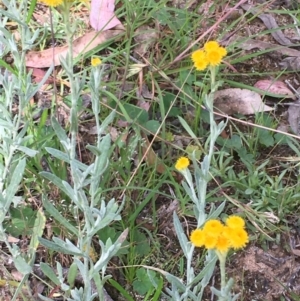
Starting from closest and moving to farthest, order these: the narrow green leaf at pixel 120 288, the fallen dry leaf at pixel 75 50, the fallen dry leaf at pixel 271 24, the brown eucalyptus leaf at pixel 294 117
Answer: the narrow green leaf at pixel 120 288, the brown eucalyptus leaf at pixel 294 117, the fallen dry leaf at pixel 75 50, the fallen dry leaf at pixel 271 24

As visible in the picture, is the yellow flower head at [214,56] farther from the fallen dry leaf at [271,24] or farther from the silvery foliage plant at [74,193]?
the fallen dry leaf at [271,24]

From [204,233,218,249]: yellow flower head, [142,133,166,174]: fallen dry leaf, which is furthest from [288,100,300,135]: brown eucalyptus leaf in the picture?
[204,233,218,249]: yellow flower head

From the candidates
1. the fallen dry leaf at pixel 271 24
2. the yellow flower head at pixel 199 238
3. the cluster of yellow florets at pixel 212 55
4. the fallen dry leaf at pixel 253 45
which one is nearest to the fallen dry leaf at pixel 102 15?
the fallen dry leaf at pixel 253 45

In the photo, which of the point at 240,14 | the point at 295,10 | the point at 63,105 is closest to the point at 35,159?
the point at 63,105

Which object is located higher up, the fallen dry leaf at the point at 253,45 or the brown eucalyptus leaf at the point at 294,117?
the fallen dry leaf at the point at 253,45

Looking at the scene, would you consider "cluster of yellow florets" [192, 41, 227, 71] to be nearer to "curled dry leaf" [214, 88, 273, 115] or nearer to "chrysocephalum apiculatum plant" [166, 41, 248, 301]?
"chrysocephalum apiculatum plant" [166, 41, 248, 301]
